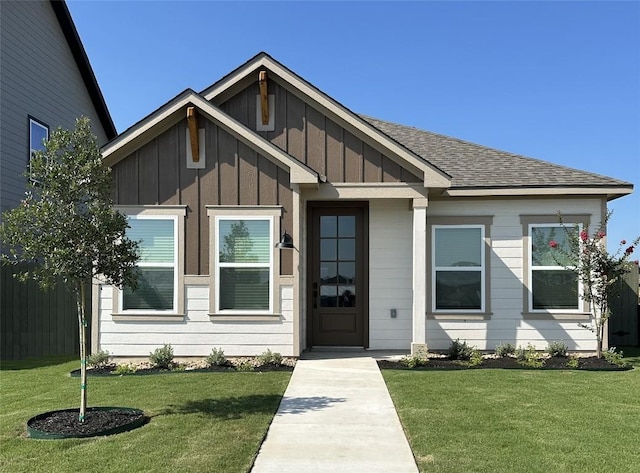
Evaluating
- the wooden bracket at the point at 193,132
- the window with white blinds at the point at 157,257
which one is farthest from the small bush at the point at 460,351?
the wooden bracket at the point at 193,132

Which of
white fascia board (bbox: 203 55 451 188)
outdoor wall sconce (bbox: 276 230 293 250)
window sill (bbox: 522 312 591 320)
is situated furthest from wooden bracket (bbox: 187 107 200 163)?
window sill (bbox: 522 312 591 320)

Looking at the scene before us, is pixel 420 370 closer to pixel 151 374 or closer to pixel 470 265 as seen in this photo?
pixel 470 265

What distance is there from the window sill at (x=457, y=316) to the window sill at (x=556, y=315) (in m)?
0.72

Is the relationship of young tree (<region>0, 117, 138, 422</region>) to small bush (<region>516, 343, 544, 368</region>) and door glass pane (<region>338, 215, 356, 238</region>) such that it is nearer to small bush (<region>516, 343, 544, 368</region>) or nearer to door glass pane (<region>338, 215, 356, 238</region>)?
door glass pane (<region>338, 215, 356, 238</region>)

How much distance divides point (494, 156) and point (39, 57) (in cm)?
1176

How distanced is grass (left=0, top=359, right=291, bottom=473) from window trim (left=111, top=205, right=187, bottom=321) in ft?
4.13

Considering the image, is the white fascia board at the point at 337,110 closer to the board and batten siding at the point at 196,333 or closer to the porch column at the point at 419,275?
the porch column at the point at 419,275

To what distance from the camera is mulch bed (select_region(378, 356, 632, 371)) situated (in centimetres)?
822

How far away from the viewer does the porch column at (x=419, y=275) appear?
28.8ft

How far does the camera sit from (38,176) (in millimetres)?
5250

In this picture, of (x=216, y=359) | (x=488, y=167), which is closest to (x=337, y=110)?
(x=488, y=167)

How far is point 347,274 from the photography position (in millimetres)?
9953

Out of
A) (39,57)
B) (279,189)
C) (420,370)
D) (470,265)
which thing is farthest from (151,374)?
(39,57)

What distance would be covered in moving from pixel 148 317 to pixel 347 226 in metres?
4.07
